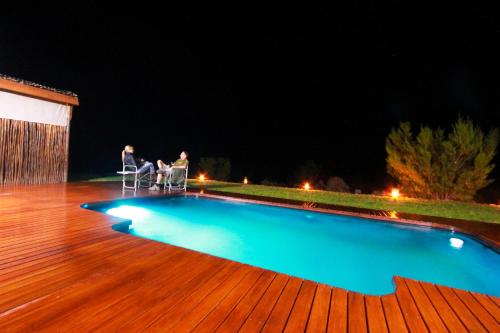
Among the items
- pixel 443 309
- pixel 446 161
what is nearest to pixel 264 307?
pixel 443 309

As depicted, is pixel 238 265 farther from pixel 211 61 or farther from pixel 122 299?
pixel 211 61

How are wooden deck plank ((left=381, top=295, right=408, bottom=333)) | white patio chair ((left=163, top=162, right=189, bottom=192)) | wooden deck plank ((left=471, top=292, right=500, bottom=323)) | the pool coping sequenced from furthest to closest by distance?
white patio chair ((left=163, top=162, right=189, bottom=192)) → the pool coping → wooden deck plank ((left=471, top=292, right=500, bottom=323)) → wooden deck plank ((left=381, top=295, right=408, bottom=333))

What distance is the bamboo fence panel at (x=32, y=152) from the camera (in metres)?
5.74

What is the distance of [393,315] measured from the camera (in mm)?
1674

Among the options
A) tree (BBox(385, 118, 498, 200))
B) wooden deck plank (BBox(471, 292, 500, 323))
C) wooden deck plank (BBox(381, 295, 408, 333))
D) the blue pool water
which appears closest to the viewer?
wooden deck plank (BBox(381, 295, 408, 333))

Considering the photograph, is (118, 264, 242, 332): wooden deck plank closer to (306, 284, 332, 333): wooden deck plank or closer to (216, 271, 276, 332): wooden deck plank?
(216, 271, 276, 332): wooden deck plank

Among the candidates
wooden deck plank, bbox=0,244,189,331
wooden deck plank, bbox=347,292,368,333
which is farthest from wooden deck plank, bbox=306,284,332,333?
wooden deck plank, bbox=0,244,189,331

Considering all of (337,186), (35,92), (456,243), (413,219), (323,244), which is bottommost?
(323,244)

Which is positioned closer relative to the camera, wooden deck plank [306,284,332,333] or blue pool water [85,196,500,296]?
wooden deck plank [306,284,332,333]

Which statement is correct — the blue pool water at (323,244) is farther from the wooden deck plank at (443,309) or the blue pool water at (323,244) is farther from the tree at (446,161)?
the tree at (446,161)

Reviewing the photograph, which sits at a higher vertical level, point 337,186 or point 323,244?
point 337,186

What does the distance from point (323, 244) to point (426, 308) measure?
2.61 meters

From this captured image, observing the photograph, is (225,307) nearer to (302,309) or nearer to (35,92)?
(302,309)

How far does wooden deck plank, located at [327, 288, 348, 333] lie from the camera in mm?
1512
